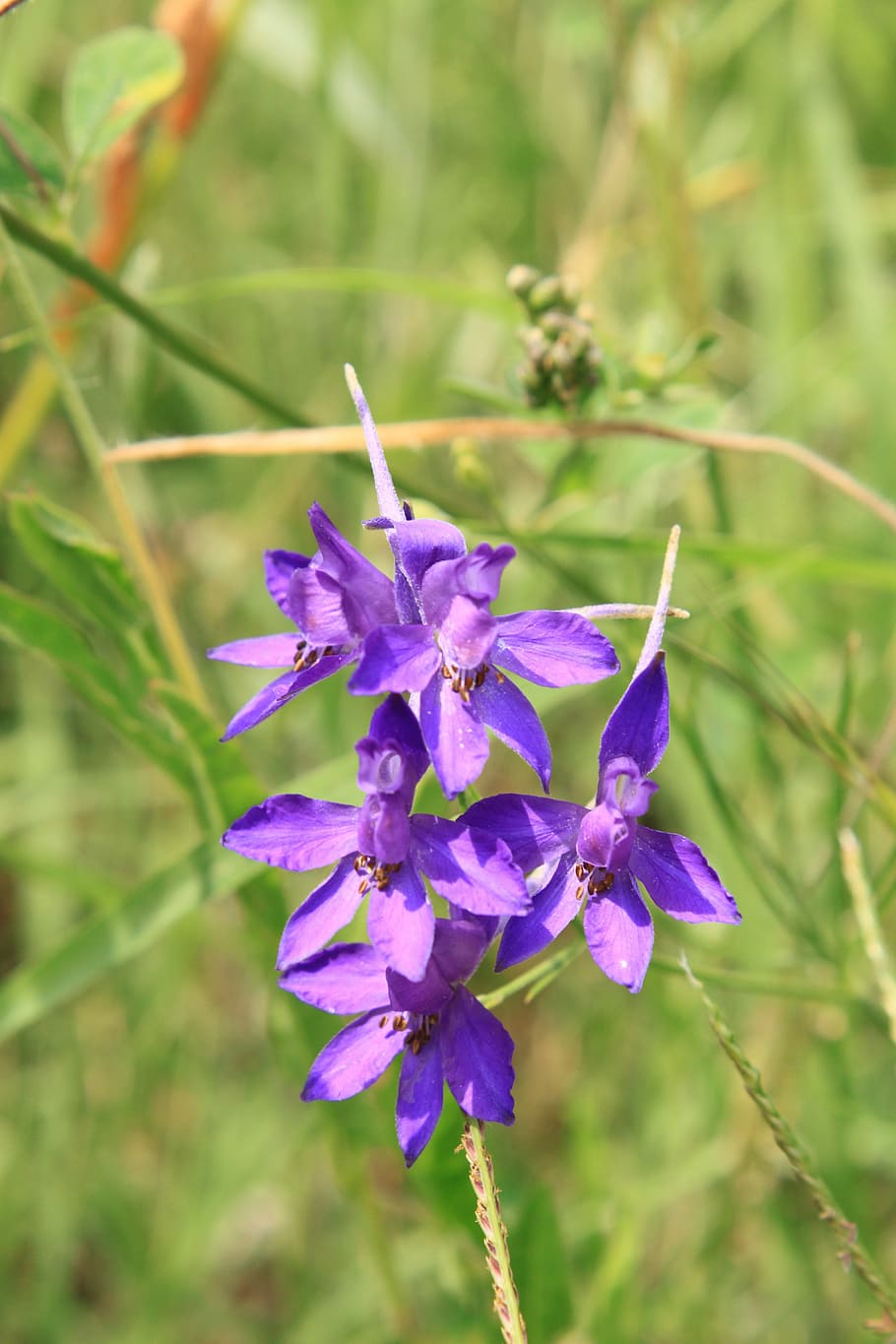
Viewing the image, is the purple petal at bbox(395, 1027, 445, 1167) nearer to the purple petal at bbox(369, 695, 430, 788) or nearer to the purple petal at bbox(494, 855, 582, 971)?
the purple petal at bbox(494, 855, 582, 971)

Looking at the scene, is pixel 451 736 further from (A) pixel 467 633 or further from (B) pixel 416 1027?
(B) pixel 416 1027

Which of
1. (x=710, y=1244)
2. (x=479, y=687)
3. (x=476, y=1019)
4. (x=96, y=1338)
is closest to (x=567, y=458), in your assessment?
(x=479, y=687)

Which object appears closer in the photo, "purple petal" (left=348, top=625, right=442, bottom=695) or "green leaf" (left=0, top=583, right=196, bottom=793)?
"purple petal" (left=348, top=625, right=442, bottom=695)

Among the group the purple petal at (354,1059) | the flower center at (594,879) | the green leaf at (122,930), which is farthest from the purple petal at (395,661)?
the green leaf at (122,930)

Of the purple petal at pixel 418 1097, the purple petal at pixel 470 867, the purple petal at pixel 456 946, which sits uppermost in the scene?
the purple petal at pixel 470 867

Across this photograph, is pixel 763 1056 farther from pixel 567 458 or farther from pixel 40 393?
pixel 40 393

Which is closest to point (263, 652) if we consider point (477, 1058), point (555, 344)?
point (477, 1058)

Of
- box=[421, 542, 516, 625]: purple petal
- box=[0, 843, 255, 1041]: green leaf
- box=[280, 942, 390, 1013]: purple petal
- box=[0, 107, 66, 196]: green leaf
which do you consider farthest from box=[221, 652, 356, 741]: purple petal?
box=[0, 107, 66, 196]: green leaf

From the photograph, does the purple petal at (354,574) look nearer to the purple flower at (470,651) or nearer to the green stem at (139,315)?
the purple flower at (470,651)
